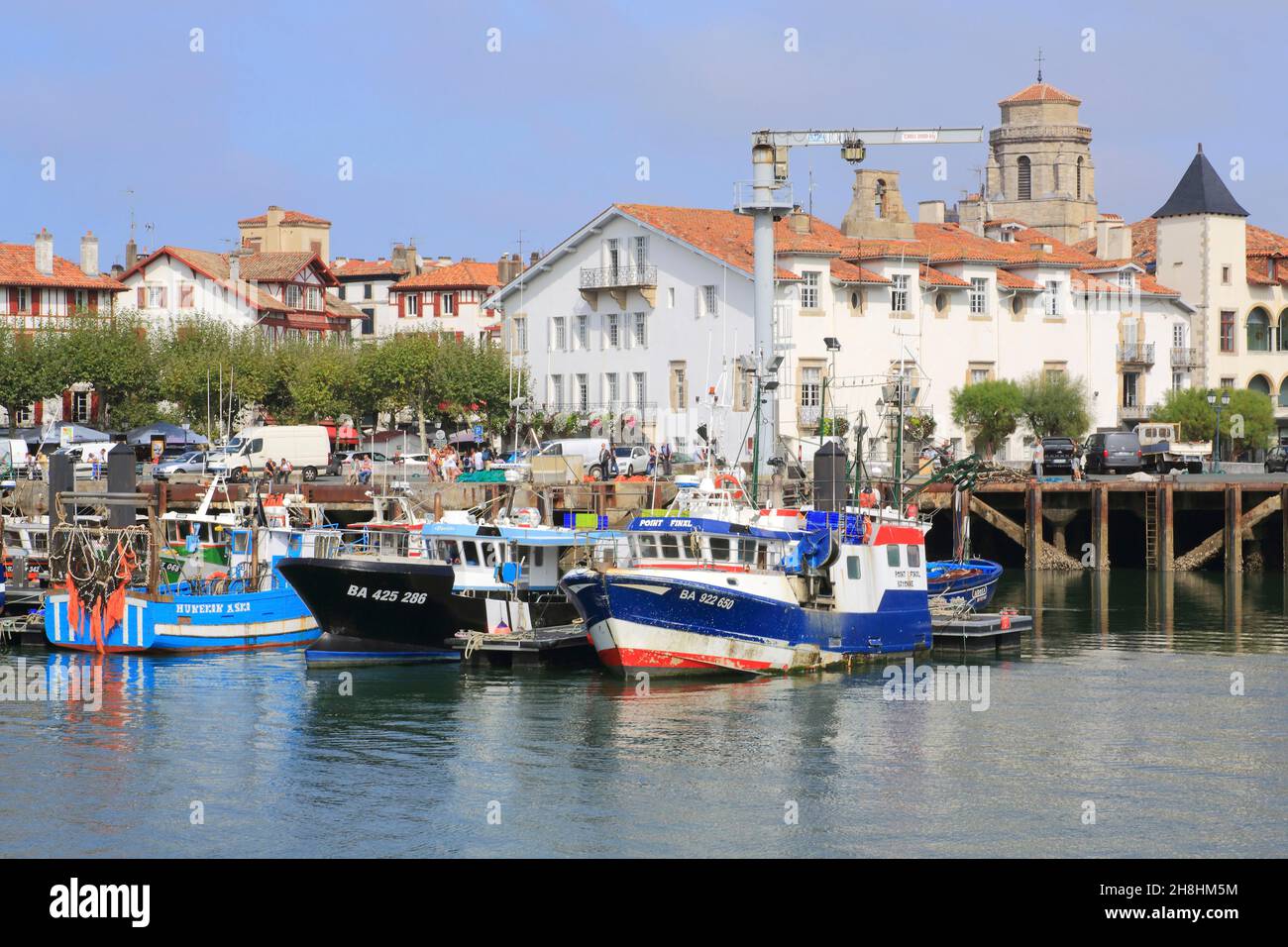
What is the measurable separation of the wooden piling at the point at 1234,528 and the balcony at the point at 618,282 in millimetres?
27956

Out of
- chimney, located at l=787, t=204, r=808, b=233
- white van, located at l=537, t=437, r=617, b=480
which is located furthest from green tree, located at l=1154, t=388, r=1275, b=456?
white van, located at l=537, t=437, r=617, b=480

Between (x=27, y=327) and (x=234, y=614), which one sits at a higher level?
(x=27, y=327)

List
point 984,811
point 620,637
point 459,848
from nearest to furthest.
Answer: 1. point 459,848
2. point 984,811
3. point 620,637

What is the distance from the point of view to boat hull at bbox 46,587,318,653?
155 ft

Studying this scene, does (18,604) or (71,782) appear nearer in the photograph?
(71,782)

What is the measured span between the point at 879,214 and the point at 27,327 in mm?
45497

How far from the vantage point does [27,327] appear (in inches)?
3880

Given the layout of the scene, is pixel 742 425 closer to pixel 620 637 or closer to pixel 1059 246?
pixel 1059 246

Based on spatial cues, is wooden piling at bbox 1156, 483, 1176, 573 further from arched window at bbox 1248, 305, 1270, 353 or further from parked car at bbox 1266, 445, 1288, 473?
arched window at bbox 1248, 305, 1270, 353

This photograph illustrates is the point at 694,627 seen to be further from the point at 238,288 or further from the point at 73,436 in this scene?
the point at 238,288

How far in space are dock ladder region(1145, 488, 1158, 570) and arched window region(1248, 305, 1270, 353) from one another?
33436 mm

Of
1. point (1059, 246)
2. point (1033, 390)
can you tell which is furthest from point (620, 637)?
point (1059, 246)

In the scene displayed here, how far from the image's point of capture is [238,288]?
357 ft
